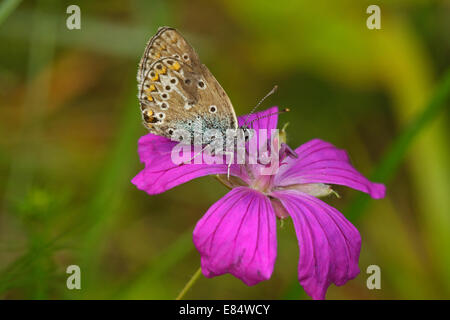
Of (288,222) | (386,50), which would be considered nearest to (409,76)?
(386,50)

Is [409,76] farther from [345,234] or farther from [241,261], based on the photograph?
[241,261]

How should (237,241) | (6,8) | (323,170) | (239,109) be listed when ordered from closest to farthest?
(237,241)
(6,8)
(323,170)
(239,109)

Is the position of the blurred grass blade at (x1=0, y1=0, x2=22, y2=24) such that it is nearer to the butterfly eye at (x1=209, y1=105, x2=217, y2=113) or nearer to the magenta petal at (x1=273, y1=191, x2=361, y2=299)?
the butterfly eye at (x1=209, y1=105, x2=217, y2=113)

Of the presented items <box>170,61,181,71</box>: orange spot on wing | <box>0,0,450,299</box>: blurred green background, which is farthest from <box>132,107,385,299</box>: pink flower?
<box>0,0,450,299</box>: blurred green background

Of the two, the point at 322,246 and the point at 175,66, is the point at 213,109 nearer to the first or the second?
the point at 175,66

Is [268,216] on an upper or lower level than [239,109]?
lower

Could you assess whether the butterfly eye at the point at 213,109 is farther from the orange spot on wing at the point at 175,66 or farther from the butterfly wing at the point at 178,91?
the orange spot on wing at the point at 175,66

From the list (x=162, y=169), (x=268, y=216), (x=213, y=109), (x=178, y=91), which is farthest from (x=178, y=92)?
(x=268, y=216)
